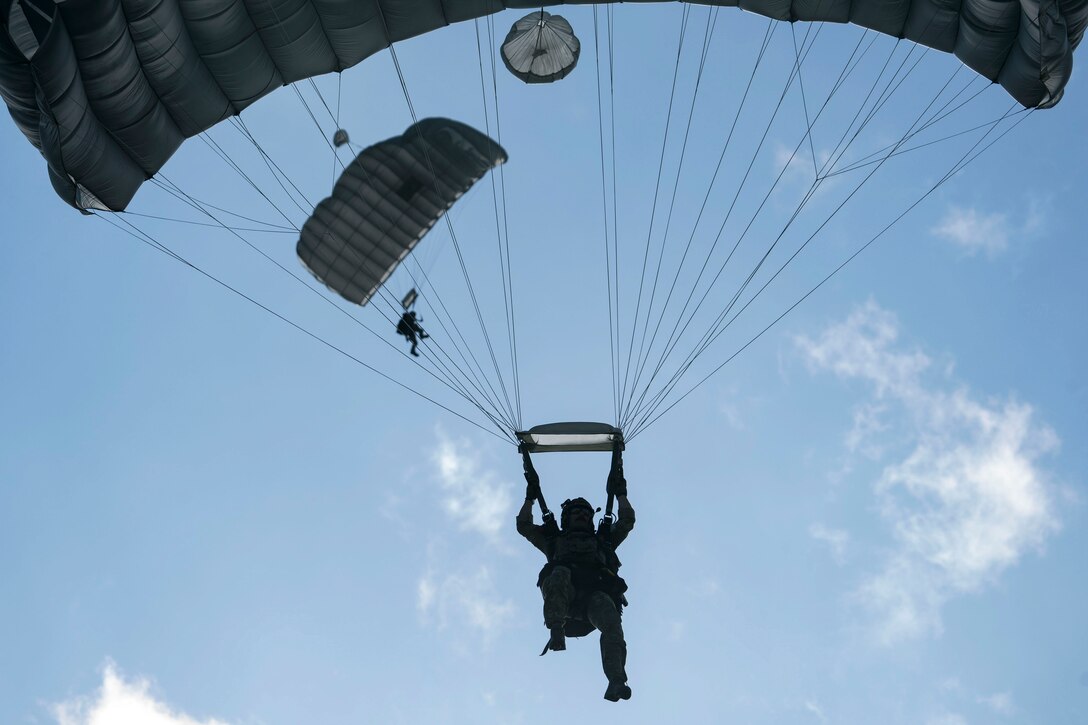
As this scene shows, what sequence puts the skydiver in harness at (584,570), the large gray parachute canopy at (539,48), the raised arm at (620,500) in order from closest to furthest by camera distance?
the skydiver in harness at (584,570)
the raised arm at (620,500)
the large gray parachute canopy at (539,48)

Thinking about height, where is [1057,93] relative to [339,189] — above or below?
below

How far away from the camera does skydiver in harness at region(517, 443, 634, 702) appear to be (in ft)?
40.5

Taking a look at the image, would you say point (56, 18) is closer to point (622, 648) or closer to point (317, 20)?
point (317, 20)

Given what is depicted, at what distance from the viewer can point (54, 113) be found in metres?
12.1

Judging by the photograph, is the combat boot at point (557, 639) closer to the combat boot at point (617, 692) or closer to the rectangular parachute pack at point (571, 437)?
the combat boot at point (617, 692)

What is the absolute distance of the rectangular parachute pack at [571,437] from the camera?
1375cm

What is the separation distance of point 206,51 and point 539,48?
410 cm

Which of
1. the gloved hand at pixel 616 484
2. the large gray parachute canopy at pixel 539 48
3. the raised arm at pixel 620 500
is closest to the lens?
the raised arm at pixel 620 500

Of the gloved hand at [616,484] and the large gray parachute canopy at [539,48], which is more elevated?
the large gray parachute canopy at [539,48]

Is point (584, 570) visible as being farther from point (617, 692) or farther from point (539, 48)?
point (539, 48)

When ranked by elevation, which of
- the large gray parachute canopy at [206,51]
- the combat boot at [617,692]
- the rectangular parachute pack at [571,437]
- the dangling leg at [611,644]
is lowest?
the combat boot at [617,692]

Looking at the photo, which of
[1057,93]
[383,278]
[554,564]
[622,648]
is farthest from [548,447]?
[1057,93]

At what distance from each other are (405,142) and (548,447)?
6.19m

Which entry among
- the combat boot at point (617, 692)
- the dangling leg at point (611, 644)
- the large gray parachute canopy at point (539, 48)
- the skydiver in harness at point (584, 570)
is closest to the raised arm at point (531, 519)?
the skydiver in harness at point (584, 570)
